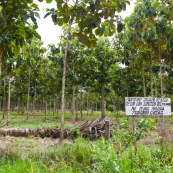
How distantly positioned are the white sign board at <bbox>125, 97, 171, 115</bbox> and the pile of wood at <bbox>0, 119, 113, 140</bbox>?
2.87 metres

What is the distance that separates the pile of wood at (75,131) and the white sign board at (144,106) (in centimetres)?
287

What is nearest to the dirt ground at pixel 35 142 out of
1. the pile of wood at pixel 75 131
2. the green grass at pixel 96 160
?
the pile of wood at pixel 75 131

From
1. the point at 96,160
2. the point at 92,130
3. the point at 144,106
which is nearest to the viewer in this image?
the point at 96,160

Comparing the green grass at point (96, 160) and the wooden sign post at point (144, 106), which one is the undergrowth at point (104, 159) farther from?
the wooden sign post at point (144, 106)

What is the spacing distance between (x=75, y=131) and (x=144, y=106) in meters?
3.71

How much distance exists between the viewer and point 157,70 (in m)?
16.7

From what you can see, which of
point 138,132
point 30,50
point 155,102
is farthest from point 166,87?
point 138,132

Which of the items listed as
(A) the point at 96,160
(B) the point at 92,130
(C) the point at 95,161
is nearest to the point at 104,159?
(A) the point at 96,160

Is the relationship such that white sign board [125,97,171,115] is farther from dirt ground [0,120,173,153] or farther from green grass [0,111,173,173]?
green grass [0,111,173,173]

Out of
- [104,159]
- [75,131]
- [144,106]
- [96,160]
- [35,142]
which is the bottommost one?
[35,142]

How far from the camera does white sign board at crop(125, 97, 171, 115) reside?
17.0 ft

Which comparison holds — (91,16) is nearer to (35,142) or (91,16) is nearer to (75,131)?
(35,142)

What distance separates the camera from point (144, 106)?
522 centimetres

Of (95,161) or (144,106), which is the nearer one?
(95,161)
